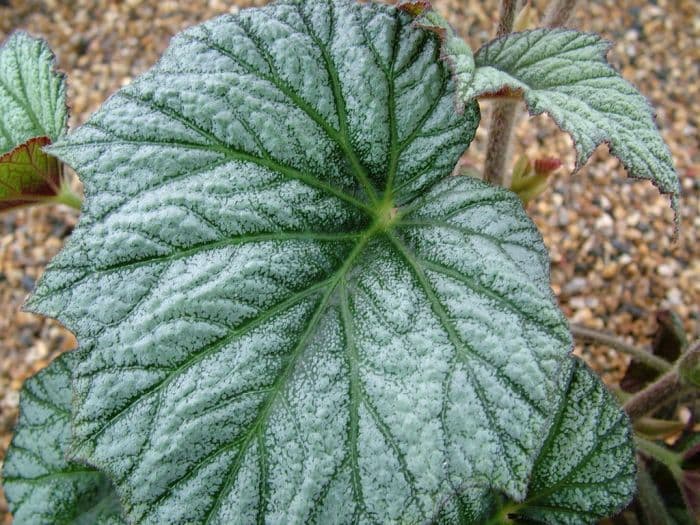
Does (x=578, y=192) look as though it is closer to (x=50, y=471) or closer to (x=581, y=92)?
(x=581, y=92)

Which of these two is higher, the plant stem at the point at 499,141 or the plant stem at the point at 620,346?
the plant stem at the point at 499,141

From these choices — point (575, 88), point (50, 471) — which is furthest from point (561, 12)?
point (50, 471)

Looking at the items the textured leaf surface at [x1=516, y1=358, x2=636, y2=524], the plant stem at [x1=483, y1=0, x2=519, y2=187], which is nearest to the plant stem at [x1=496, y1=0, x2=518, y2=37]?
the plant stem at [x1=483, y1=0, x2=519, y2=187]

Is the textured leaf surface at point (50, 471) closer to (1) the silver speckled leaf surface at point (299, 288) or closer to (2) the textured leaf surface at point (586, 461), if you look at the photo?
(1) the silver speckled leaf surface at point (299, 288)

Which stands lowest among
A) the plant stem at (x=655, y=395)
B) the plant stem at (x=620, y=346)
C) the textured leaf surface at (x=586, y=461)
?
the textured leaf surface at (x=586, y=461)

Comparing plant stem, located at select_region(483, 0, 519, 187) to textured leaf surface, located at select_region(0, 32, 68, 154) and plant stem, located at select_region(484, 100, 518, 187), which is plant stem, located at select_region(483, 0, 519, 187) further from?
textured leaf surface, located at select_region(0, 32, 68, 154)

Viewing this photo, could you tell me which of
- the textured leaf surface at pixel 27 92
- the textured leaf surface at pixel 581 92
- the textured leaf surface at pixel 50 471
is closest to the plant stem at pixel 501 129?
the textured leaf surface at pixel 581 92

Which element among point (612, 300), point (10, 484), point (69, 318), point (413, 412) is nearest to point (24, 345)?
point (10, 484)
